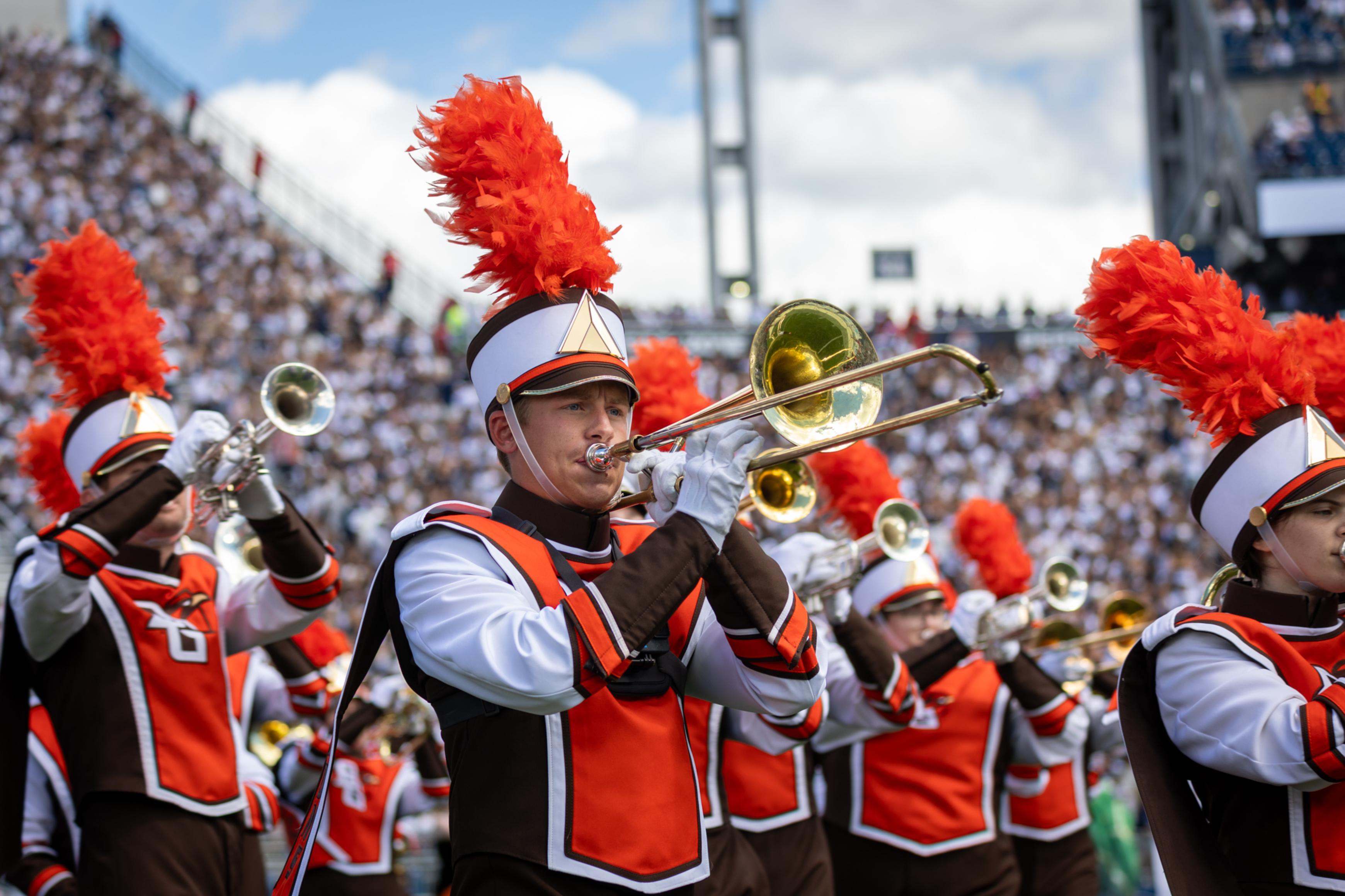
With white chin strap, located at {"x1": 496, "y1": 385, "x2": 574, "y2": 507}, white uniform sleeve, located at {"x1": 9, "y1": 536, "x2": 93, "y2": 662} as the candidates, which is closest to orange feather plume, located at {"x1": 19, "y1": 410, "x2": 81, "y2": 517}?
white uniform sleeve, located at {"x1": 9, "y1": 536, "x2": 93, "y2": 662}

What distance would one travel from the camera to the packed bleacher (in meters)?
17.7

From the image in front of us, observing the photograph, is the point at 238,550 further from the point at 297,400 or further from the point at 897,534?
the point at 897,534

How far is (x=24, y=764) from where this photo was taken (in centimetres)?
404

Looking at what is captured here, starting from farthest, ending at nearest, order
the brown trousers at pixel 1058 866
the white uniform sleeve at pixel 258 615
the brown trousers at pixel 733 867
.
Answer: the brown trousers at pixel 1058 866
the white uniform sleeve at pixel 258 615
the brown trousers at pixel 733 867

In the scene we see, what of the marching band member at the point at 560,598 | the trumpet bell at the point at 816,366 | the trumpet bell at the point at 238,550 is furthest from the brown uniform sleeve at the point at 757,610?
the trumpet bell at the point at 238,550

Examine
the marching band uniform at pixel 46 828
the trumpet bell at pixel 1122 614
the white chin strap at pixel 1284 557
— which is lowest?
the marching band uniform at pixel 46 828

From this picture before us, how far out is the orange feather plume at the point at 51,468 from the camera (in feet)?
16.6

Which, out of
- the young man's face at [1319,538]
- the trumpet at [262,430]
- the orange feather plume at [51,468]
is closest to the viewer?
the young man's face at [1319,538]

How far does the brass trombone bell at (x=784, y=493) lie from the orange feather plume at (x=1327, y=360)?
1.52 m

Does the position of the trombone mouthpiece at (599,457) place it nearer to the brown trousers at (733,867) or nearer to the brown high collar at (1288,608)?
the brown trousers at (733,867)

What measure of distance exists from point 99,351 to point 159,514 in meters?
0.65

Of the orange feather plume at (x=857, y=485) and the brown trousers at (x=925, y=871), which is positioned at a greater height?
the orange feather plume at (x=857, y=485)

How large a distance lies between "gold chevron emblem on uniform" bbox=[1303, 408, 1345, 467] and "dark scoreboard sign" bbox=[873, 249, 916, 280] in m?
23.2

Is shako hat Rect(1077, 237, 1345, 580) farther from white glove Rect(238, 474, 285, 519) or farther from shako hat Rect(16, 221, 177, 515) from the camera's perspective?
shako hat Rect(16, 221, 177, 515)
